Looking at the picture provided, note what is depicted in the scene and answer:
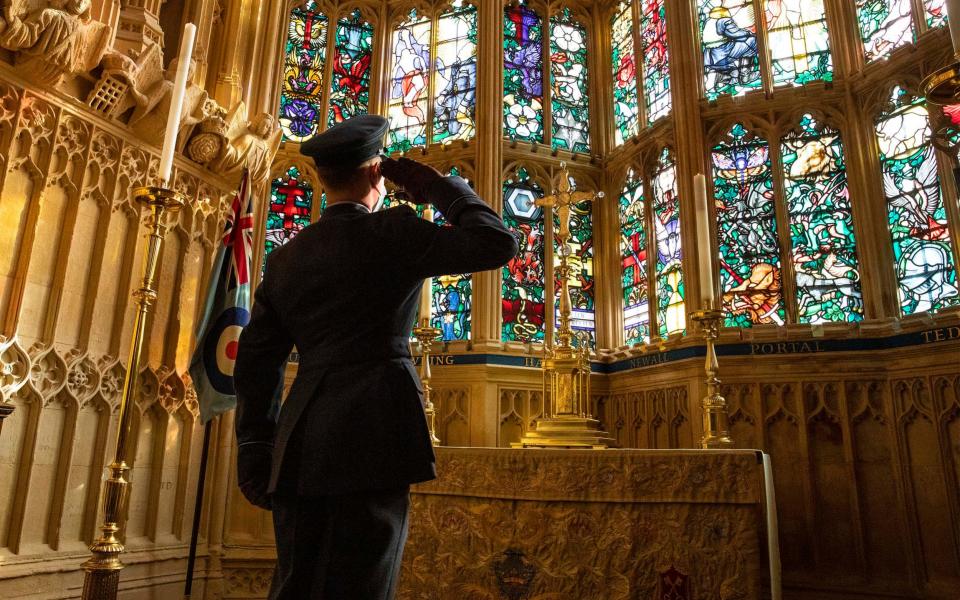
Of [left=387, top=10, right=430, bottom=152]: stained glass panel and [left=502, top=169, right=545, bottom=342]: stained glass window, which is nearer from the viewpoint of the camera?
[left=502, top=169, right=545, bottom=342]: stained glass window

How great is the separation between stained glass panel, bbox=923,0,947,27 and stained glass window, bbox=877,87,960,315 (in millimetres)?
685

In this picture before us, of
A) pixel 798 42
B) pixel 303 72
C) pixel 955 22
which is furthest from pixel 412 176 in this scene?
pixel 303 72

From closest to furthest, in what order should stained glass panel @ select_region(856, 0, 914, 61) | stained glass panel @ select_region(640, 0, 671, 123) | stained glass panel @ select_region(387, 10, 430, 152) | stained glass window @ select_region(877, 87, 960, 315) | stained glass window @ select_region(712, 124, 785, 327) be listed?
stained glass window @ select_region(877, 87, 960, 315)
stained glass panel @ select_region(856, 0, 914, 61)
stained glass window @ select_region(712, 124, 785, 327)
stained glass panel @ select_region(640, 0, 671, 123)
stained glass panel @ select_region(387, 10, 430, 152)

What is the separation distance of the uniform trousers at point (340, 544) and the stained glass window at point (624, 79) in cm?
833

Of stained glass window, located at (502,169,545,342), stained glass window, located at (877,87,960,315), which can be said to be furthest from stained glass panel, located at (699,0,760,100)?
stained glass window, located at (502,169,545,342)

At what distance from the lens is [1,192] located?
13.1 feet

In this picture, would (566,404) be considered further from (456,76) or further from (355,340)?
(456,76)

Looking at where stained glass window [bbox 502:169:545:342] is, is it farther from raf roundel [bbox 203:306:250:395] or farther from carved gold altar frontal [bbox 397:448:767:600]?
carved gold altar frontal [bbox 397:448:767:600]

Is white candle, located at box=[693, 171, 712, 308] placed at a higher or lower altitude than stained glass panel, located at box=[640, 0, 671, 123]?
lower

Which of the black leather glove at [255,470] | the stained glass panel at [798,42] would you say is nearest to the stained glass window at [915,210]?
the stained glass panel at [798,42]

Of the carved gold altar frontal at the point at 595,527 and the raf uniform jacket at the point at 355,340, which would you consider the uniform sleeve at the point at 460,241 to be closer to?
the raf uniform jacket at the point at 355,340

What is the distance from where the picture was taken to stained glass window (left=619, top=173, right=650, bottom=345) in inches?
320

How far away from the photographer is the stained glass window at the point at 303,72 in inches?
356

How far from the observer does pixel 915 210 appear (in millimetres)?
6461
